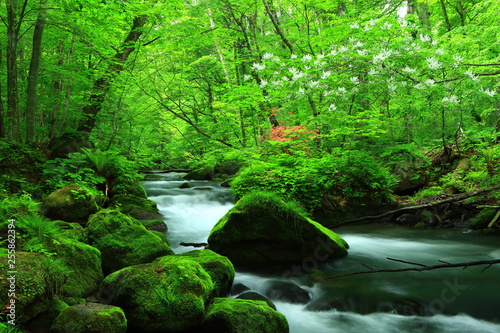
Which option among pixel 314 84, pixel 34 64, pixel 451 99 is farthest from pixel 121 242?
pixel 451 99

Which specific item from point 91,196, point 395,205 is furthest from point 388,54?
point 91,196

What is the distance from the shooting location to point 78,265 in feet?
13.2

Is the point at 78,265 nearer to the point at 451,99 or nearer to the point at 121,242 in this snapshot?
the point at 121,242

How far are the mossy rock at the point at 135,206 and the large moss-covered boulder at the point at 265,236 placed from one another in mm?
3250

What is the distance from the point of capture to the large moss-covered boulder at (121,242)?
4711mm

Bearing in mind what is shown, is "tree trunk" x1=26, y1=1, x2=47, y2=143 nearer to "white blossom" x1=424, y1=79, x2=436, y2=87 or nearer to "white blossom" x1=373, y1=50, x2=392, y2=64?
"white blossom" x1=373, y1=50, x2=392, y2=64

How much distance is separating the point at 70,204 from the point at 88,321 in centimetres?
437

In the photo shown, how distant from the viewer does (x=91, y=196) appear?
7023 millimetres

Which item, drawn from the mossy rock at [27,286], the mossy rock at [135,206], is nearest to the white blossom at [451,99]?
the mossy rock at [27,286]

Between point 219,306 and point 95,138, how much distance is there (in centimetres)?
1211

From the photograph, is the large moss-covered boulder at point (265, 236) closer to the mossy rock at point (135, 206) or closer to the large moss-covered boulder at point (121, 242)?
the large moss-covered boulder at point (121, 242)

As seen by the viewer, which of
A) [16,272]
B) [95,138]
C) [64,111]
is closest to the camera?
[16,272]

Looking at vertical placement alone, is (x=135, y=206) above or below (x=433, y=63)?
below

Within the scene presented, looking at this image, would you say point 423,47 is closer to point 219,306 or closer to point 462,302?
→ point 462,302
